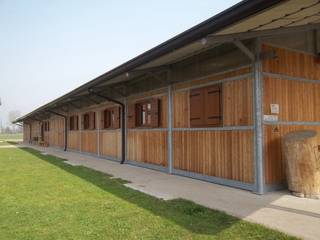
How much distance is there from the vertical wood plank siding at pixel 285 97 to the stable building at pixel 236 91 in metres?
0.02

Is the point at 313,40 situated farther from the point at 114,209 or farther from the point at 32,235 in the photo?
the point at 32,235

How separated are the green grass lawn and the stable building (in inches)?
70.6

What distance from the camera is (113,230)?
3742 millimetres

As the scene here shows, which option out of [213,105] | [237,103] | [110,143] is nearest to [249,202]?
[237,103]

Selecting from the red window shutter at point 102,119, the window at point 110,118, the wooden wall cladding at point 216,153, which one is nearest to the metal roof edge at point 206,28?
the wooden wall cladding at point 216,153

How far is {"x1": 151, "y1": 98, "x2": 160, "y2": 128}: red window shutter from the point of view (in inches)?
343

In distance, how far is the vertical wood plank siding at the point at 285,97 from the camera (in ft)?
18.8

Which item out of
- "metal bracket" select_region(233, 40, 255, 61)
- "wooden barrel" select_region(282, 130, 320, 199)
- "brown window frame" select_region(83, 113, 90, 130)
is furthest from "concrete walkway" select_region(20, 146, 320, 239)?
"brown window frame" select_region(83, 113, 90, 130)

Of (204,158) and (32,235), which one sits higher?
(204,158)

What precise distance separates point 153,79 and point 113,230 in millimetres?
5876

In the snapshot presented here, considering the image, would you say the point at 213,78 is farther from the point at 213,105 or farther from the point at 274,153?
the point at 274,153

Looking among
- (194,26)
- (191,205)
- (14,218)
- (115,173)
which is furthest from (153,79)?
(14,218)

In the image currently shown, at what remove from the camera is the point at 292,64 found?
6191 millimetres

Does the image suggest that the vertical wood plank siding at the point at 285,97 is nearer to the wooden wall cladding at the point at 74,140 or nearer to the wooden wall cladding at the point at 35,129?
the wooden wall cladding at the point at 74,140
